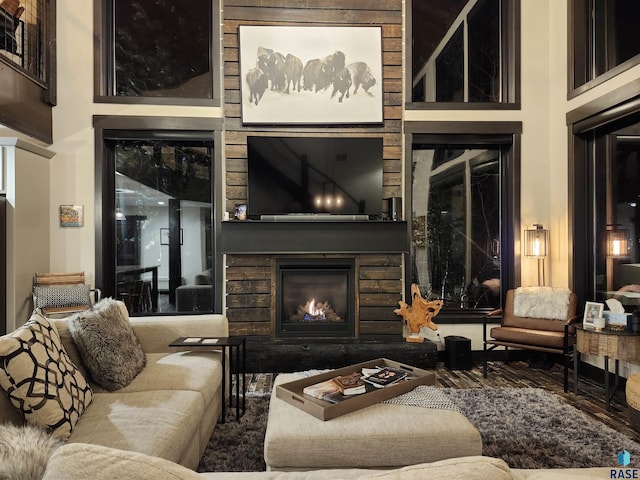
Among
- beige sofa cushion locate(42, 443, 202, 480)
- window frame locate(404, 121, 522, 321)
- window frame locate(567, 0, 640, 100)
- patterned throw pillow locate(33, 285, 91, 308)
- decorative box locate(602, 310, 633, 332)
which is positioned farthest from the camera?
window frame locate(404, 121, 522, 321)

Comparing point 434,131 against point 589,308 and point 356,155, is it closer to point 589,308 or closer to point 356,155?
point 356,155

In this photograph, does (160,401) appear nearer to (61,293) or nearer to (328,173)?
(61,293)

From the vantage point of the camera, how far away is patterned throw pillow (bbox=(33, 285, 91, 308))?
3.82 m

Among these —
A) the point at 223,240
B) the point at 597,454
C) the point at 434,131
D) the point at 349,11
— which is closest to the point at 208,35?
the point at 349,11

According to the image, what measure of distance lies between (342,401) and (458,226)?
3.25 meters

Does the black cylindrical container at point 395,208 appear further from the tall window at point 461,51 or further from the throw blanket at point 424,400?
the throw blanket at point 424,400

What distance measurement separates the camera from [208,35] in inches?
178

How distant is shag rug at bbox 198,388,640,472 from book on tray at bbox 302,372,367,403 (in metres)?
0.54

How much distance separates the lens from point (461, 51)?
4.63m

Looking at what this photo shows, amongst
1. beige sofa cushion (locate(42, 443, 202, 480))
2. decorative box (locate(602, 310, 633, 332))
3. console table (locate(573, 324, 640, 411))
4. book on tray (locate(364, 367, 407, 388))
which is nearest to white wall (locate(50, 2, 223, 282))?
book on tray (locate(364, 367, 407, 388))

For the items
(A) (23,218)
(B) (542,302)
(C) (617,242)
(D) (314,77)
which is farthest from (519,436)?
(A) (23,218)

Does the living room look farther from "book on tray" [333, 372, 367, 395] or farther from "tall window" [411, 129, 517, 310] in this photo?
"book on tray" [333, 372, 367, 395]

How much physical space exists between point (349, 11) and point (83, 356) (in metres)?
4.02

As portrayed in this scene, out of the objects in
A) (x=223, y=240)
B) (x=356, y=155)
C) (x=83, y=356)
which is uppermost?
(x=356, y=155)
